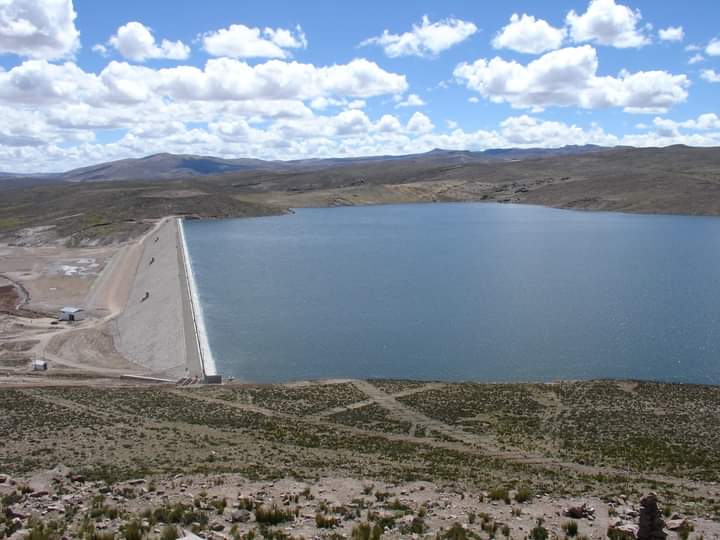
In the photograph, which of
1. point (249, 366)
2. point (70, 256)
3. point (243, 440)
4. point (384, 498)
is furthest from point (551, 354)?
point (70, 256)

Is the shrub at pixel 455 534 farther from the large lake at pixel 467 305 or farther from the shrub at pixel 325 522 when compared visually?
the large lake at pixel 467 305

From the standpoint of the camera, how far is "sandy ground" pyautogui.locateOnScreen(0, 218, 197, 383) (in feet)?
138

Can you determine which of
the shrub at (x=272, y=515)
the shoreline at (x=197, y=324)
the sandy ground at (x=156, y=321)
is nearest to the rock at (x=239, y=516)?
the shrub at (x=272, y=515)

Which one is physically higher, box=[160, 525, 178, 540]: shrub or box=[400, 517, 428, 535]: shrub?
box=[160, 525, 178, 540]: shrub

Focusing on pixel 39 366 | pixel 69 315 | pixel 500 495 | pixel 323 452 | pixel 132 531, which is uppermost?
pixel 132 531

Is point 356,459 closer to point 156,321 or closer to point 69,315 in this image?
point 156,321

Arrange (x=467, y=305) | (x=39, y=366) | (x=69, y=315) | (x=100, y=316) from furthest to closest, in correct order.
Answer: (x=100, y=316), (x=467, y=305), (x=69, y=315), (x=39, y=366)

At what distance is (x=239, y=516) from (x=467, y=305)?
1720 inches

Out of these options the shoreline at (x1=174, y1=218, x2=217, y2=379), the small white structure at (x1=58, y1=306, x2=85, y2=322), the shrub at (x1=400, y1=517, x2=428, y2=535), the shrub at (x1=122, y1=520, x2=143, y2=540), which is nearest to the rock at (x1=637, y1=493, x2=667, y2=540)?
the shrub at (x1=400, y1=517, x2=428, y2=535)

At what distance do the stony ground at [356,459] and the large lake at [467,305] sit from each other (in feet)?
18.3

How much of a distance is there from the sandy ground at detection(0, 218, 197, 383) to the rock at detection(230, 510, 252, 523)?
25477mm

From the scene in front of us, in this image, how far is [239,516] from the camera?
523 inches

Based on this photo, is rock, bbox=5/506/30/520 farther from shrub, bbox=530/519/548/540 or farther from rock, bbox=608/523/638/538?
rock, bbox=608/523/638/538

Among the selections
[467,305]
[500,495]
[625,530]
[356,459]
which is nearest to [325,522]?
[500,495]
